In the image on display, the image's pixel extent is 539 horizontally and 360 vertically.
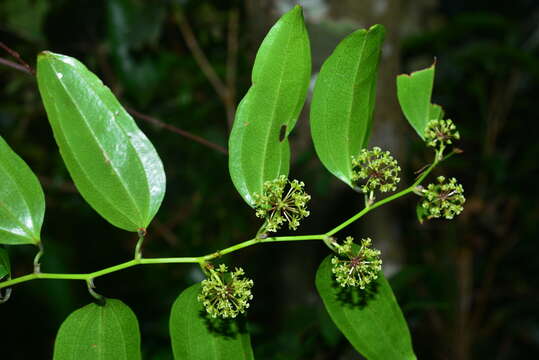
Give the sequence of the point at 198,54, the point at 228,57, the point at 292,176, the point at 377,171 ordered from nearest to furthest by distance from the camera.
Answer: the point at 377,171 → the point at 292,176 → the point at 198,54 → the point at 228,57

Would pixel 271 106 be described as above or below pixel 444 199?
above

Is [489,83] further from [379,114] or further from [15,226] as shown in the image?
[15,226]

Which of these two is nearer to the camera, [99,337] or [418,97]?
[99,337]

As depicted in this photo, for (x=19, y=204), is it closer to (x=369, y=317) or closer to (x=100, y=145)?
(x=100, y=145)

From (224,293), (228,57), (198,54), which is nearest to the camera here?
(224,293)

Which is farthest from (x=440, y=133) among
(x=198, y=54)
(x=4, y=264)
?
(x=198, y=54)

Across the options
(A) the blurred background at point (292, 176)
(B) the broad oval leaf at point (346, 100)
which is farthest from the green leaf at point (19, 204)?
(A) the blurred background at point (292, 176)

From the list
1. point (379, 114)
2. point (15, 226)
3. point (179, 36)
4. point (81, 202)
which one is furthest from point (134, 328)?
point (179, 36)

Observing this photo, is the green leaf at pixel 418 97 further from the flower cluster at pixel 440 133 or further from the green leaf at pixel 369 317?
the green leaf at pixel 369 317
